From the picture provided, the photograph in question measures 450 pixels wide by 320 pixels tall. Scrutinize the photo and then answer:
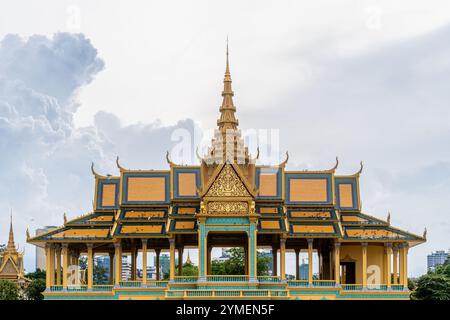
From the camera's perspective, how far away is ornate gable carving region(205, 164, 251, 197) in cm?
4222

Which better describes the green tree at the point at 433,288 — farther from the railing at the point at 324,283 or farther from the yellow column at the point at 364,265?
the railing at the point at 324,283

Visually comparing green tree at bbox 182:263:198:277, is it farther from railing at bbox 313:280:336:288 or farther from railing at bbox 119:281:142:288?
railing at bbox 313:280:336:288

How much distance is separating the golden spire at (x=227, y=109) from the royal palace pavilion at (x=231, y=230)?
0.08 meters

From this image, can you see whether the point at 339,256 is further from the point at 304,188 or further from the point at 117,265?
the point at 117,265

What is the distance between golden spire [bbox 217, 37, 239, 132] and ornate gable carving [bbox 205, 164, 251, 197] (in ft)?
24.0

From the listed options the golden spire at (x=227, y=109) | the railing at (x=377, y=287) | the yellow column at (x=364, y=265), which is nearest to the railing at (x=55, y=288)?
the golden spire at (x=227, y=109)

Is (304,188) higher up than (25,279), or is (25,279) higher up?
(304,188)

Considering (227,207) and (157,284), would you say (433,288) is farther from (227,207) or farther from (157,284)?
(157,284)

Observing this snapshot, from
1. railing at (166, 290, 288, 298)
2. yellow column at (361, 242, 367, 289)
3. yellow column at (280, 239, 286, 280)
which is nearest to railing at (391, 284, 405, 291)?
yellow column at (361, 242, 367, 289)

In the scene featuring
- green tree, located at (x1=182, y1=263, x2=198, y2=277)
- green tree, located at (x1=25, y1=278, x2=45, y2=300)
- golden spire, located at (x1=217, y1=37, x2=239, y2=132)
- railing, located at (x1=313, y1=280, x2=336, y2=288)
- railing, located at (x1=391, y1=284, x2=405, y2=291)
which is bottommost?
green tree, located at (x1=25, y1=278, x2=45, y2=300)

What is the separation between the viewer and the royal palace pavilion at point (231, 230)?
42125 millimetres

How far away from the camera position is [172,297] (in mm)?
41219
